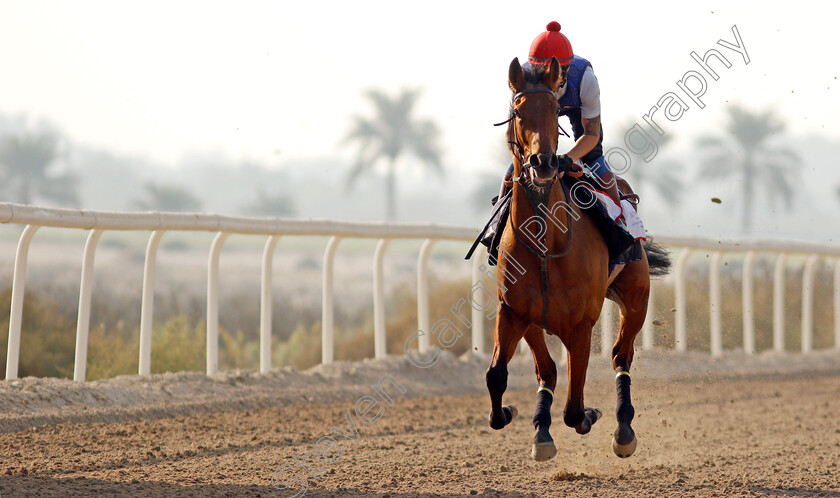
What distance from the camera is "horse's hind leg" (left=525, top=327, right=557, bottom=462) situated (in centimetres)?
523

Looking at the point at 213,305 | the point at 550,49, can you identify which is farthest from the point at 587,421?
the point at 213,305

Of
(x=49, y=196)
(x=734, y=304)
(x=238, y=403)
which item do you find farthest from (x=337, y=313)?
(x=49, y=196)

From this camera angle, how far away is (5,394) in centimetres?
679

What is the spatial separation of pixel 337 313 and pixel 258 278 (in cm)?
1747

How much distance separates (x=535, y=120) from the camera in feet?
16.2

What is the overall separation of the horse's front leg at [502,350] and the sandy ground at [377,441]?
1.47 feet

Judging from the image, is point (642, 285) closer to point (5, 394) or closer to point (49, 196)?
point (5, 394)

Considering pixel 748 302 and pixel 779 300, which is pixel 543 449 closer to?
pixel 748 302

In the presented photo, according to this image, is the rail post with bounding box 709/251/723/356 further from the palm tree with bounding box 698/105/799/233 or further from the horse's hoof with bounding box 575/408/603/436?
the palm tree with bounding box 698/105/799/233

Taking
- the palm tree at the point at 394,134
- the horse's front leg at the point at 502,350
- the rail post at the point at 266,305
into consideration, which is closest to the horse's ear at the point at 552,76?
the horse's front leg at the point at 502,350

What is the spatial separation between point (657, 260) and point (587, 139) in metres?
1.84

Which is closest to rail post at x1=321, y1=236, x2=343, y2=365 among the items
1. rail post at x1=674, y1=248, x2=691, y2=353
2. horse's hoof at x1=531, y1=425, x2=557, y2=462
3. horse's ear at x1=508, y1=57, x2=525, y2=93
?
horse's hoof at x1=531, y1=425, x2=557, y2=462

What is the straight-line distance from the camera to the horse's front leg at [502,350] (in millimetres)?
5293

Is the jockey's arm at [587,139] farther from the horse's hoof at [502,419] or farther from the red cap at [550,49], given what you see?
the horse's hoof at [502,419]
